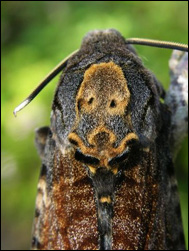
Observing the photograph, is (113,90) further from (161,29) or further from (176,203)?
(161,29)

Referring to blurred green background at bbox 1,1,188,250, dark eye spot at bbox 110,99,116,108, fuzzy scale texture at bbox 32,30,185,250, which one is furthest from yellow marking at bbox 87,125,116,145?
blurred green background at bbox 1,1,188,250

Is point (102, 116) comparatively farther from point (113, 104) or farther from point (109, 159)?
point (109, 159)

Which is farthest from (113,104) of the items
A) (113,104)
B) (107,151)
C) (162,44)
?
→ (162,44)

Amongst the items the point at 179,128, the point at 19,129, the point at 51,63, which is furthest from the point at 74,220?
the point at 51,63

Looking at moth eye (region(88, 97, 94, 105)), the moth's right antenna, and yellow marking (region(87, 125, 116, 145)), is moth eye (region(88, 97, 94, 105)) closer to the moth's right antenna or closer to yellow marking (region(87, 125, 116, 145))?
yellow marking (region(87, 125, 116, 145))

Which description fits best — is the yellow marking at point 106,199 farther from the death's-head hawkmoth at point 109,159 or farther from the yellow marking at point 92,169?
the yellow marking at point 92,169

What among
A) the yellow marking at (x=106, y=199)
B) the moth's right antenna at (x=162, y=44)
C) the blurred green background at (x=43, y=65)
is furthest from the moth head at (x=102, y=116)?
the blurred green background at (x=43, y=65)

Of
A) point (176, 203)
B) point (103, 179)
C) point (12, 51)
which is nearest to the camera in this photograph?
point (103, 179)
